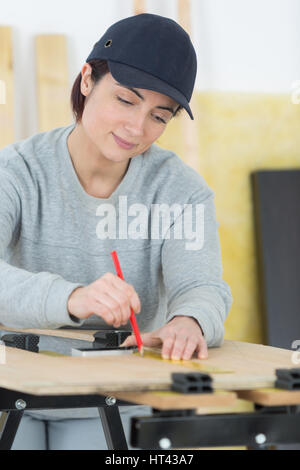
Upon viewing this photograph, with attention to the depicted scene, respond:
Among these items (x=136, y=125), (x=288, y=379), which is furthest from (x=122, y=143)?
(x=288, y=379)

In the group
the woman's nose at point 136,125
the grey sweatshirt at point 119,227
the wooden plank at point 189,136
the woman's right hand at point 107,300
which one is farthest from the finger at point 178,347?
the wooden plank at point 189,136

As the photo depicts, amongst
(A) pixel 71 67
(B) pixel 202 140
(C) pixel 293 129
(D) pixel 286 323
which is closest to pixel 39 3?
(A) pixel 71 67

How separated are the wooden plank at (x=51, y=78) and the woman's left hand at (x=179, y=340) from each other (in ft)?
7.35

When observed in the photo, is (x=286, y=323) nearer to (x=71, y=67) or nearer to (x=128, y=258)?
(x=71, y=67)

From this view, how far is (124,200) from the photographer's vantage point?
1760 mm

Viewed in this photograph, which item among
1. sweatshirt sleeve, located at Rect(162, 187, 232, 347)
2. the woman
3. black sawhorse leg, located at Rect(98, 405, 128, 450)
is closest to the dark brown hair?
the woman

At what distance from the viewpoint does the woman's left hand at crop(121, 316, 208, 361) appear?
1308mm

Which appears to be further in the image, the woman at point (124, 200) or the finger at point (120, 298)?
the woman at point (124, 200)

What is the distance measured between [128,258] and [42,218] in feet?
0.77

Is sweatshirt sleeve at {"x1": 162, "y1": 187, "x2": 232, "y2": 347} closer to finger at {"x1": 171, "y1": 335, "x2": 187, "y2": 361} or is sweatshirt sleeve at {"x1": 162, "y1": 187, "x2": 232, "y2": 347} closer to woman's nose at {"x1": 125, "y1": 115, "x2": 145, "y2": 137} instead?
finger at {"x1": 171, "y1": 335, "x2": 187, "y2": 361}

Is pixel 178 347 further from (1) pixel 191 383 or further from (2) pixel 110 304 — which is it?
(1) pixel 191 383

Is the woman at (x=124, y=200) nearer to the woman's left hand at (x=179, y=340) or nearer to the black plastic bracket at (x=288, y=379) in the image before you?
the woman's left hand at (x=179, y=340)

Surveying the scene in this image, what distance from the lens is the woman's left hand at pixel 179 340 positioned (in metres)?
1.31

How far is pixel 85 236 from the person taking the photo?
5.60 feet
